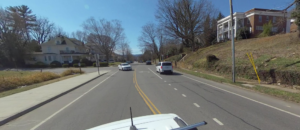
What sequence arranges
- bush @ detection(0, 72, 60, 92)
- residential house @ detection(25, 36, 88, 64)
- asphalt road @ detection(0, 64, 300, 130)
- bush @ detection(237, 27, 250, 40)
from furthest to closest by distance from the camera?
residential house @ detection(25, 36, 88, 64) < bush @ detection(237, 27, 250, 40) < bush @ detection(0, 72, 60, 92) < asphalt road @ detection(0, 64, 300, 130)

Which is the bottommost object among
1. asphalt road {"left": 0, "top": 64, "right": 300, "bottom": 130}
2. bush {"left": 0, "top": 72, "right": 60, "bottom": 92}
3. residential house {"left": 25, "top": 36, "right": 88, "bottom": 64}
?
asphalt road {"left": 0, "top": 64, "right": 300, "bottom": 130}

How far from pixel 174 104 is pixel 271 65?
10366 mm

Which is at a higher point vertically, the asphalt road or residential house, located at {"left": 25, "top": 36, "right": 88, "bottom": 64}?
residential house, located at {"left": 25, "top": 36, "right": 88, "bottom": 64}

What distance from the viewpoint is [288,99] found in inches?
255

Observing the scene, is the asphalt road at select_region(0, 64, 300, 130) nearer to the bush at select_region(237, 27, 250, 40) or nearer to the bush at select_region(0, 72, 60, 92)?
the bush at select_region(0, 72, 60, 92)

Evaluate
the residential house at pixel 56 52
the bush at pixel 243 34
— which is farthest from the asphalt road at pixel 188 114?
the residential house at pixel 56 52

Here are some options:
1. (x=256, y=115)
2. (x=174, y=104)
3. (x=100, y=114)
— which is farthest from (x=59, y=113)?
(x=256, y=115)

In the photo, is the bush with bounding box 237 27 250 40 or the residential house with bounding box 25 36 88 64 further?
the residential house with bounding box 25 36 88 64

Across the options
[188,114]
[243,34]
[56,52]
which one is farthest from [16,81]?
[56,52]

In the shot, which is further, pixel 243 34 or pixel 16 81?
pixel 243 34

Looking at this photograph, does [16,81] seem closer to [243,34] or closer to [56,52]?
[243,34]

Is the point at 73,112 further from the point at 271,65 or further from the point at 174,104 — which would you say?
the point at 271,65

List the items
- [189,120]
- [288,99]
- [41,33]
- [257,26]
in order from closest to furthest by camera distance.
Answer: [189,120], [288,99], [257,26], [41,33]

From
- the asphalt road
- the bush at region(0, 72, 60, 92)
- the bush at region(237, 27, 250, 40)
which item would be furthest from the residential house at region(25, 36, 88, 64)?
the asphalt road
